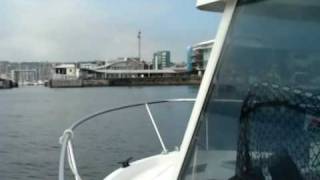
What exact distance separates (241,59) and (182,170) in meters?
0.74

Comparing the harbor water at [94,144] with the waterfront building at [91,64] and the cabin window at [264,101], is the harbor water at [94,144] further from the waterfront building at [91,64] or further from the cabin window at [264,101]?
the waterfront building at [91,64]

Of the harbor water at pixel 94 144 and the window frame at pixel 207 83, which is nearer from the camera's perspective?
the window frame at pixel 207 83

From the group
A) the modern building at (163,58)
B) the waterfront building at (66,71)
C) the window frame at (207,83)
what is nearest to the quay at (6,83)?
the waterfront building at (66,71)

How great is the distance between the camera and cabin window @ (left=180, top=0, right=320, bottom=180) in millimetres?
2564

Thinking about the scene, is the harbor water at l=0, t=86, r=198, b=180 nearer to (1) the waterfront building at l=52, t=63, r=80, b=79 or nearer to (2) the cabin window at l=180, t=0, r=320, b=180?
(2) the cabin window at l=180, t=0, r=320, b=180

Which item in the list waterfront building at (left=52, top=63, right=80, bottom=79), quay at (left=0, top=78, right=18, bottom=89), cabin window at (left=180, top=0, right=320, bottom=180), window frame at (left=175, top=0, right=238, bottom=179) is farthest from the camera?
quay at (left=0, top=78, right=18, bottom=89)

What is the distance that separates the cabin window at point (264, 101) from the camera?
256 cm

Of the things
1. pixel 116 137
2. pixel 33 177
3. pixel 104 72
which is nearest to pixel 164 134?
pixel 33 177

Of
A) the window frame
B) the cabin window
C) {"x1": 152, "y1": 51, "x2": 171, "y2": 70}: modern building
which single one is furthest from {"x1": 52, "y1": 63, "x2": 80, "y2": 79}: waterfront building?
the cabin window

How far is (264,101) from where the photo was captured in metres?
2.80

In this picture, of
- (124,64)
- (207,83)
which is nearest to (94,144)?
(207,83)

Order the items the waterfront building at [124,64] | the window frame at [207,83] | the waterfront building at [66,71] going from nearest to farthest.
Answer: the window frame at [207,83] < the waterfront building at [124,64] < the waterfront building at [66,71]

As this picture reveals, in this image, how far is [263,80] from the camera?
2752 millimetres

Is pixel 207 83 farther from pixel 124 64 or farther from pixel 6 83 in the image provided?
pixel 6 83
